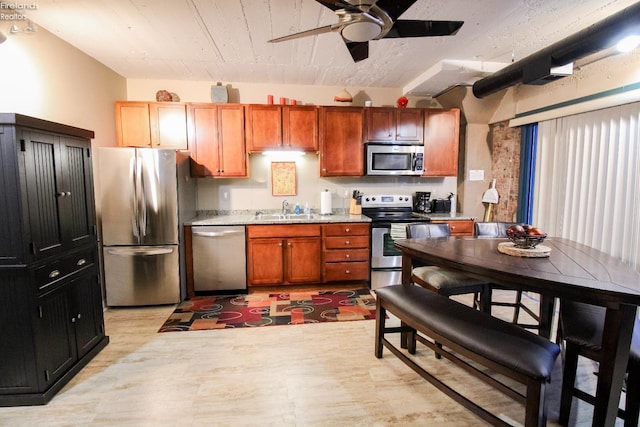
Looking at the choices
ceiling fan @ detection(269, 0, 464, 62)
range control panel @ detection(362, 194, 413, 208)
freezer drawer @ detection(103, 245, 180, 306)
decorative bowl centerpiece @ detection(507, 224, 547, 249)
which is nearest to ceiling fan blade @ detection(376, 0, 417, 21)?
ceiling fan @ detection(269, 0, 464, 62)

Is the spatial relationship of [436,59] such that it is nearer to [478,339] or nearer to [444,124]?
[444,124]

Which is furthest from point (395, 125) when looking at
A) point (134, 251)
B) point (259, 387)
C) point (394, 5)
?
point (134, 251)

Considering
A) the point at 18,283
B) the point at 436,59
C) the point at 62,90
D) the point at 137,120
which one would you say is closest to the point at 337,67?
the point at 436,59

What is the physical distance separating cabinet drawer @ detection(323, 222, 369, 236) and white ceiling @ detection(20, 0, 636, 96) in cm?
186

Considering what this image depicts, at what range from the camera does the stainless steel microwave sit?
393 centimetres

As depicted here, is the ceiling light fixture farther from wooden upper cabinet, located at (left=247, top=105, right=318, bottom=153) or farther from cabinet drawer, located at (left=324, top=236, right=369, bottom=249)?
cabinet drawer, located at (left=324, top=236, right=369, bottom=249)

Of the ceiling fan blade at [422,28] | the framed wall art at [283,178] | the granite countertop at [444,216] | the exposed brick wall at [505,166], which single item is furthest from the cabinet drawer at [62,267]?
the exposed brick wall at [505,166]

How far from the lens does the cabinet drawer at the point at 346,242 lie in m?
3.69

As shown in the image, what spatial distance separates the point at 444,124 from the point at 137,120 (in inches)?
155

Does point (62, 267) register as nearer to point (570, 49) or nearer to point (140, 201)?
point (140, 201)

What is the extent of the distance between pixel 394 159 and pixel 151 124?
3.09 m

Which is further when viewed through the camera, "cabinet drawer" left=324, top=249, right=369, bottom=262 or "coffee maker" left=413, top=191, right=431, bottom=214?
"coffee maker" left=413, top=191, right=431, bottom=214

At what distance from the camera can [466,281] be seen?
2365 mm

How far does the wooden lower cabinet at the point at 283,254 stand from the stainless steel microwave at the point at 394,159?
3.77 ft
